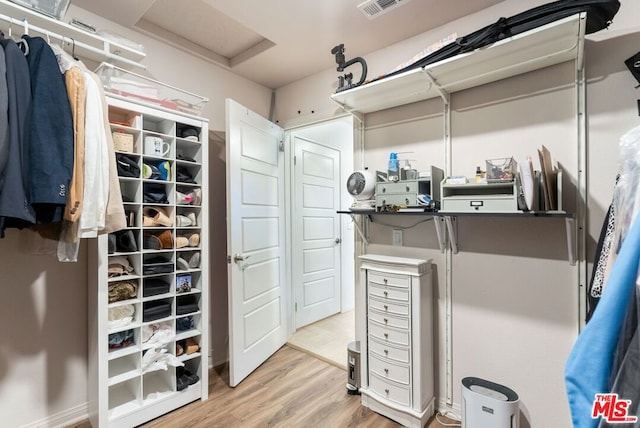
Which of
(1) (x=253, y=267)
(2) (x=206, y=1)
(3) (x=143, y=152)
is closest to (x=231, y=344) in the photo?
(1) (x=253, y=267)

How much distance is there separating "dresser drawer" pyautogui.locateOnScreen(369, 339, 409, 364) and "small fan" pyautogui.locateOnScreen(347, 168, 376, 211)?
0.89 m

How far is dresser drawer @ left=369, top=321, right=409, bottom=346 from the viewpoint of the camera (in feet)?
6.06

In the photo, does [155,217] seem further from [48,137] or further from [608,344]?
[608,344]

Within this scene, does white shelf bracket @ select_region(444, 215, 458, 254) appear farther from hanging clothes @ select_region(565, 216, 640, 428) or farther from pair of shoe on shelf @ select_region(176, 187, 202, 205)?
pair of shoe on shelf @ select_region(176, 187, 202, 205)

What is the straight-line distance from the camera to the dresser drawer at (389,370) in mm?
1849

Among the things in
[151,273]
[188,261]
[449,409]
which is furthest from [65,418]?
[449,409]

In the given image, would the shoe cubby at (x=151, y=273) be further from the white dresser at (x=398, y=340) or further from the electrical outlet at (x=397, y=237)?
the electrical outlet at (x=397, y=237)

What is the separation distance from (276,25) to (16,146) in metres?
1.57

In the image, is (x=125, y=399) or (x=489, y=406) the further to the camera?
(x=125, y=399)

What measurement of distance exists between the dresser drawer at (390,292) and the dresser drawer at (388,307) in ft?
0.10

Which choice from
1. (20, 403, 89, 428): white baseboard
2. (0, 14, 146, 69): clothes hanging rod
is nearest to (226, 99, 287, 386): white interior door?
(0, 14, 146, 69): clothes hanging rod

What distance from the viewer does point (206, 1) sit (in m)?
1.75

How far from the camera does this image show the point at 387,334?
1.92 meters

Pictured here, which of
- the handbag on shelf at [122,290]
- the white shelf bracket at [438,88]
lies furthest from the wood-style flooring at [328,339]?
the white shelf bracket at [438,88]
